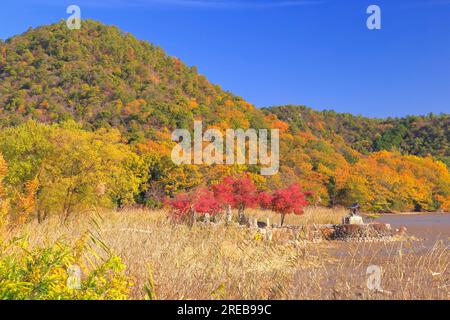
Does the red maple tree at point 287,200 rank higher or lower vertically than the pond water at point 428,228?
higher

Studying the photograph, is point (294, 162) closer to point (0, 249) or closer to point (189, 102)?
point (189, 102)

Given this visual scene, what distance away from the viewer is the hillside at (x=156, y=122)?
93.8ft

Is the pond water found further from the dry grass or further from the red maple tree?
the dry grass

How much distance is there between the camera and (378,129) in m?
64.7

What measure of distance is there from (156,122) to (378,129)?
120ft

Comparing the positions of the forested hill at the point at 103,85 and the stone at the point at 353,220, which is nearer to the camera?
the stone at the point at 353,220

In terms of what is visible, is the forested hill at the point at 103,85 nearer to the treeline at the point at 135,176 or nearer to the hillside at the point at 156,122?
the hillside at the point at 156,122

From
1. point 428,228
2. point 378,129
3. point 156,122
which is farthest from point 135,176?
point 378,129

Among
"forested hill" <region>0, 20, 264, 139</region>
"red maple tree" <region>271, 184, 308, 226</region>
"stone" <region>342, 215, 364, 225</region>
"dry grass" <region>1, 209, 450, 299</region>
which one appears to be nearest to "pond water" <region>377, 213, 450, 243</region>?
"stone" <region>342, 215, 364, 225</region>

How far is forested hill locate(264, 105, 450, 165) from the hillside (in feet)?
0.74

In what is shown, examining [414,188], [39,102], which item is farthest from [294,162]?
[39,102]

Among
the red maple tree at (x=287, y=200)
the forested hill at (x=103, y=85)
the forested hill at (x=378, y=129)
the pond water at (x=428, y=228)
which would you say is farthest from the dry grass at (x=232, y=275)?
the forested hill at (x=378, y=129)

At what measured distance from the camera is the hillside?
2858 centimetres

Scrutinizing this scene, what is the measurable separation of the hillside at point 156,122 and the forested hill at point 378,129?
0.74 ft
